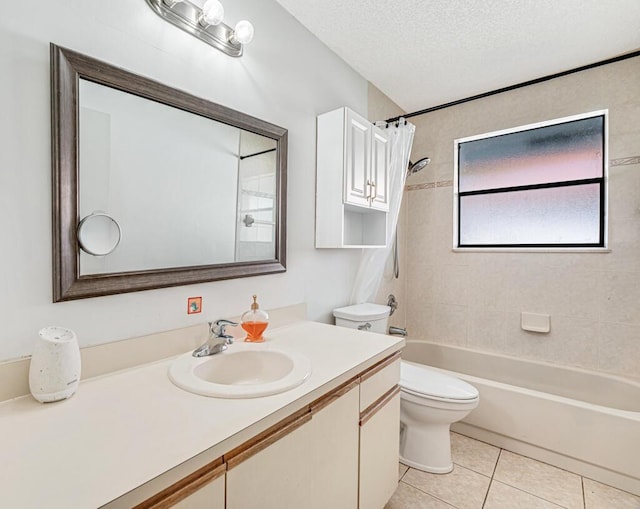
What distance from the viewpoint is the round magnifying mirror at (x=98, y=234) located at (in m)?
0.96

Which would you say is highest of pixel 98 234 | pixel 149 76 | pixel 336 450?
pixel 149 76

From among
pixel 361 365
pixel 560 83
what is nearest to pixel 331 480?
pixel 361 365

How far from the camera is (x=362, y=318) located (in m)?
1.93

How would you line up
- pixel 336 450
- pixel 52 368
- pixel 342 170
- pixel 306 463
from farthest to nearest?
1. pixel 342 170
2. pixel 336 450
3. pixel 306 463
4. pixel 52 368

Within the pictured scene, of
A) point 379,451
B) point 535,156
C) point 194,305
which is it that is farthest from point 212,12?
point 535,156

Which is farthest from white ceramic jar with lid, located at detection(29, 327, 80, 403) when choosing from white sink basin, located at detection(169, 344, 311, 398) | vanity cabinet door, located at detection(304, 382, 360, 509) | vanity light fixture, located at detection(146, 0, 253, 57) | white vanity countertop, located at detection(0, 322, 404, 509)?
vanity light fixture, located at detection(146, 0, 253, 57)

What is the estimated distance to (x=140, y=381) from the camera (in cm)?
96

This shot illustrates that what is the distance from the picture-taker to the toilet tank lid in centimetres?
193

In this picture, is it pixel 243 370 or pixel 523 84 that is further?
pixel 523 84

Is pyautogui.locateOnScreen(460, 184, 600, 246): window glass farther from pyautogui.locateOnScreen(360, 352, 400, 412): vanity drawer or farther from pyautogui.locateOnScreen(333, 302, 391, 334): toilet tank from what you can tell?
pyautogui.locateOnScreen(360, 352, 400, 412): vanity drawer

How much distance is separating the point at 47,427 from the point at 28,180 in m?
0.64

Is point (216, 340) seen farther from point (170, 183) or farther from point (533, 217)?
point (533, 217)

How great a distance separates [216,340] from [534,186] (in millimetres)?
2528

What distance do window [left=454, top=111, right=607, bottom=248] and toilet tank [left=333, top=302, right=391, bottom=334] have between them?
1156mm
